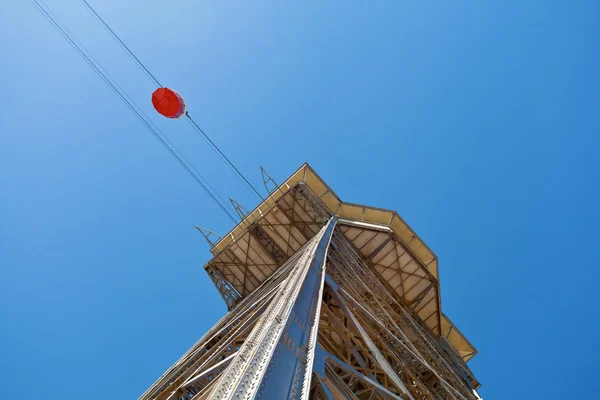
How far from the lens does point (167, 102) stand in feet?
49.7

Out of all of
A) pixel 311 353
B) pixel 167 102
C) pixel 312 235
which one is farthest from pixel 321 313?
pixel 312 235

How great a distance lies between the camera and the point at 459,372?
19094mm

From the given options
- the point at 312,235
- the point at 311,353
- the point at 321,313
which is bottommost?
the point at 311,353

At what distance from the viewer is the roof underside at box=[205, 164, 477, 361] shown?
810 inches

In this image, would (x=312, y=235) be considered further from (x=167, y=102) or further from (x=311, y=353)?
(x=311, y=353)

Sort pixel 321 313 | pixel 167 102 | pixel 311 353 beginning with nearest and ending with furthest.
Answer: pixel 311 353
pixel 321 313
pixel 167 102

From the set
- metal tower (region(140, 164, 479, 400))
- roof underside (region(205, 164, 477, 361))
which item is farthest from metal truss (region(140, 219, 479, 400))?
roof underside (region(205, 164, 477, 361))

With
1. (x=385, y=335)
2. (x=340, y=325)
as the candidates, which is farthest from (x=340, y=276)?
(x=340, y=325)

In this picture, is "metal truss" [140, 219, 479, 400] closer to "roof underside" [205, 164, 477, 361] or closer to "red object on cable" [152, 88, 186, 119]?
"roof underside" [205, 164, 477, 361]

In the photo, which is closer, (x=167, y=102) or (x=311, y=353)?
(x=311, y=353)

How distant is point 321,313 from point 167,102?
28.5 feet

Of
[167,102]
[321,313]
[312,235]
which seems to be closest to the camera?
[321,313]

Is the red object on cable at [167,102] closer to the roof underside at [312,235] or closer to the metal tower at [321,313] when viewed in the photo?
the metal tower at [321,313]

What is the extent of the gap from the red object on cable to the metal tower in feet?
20.8
